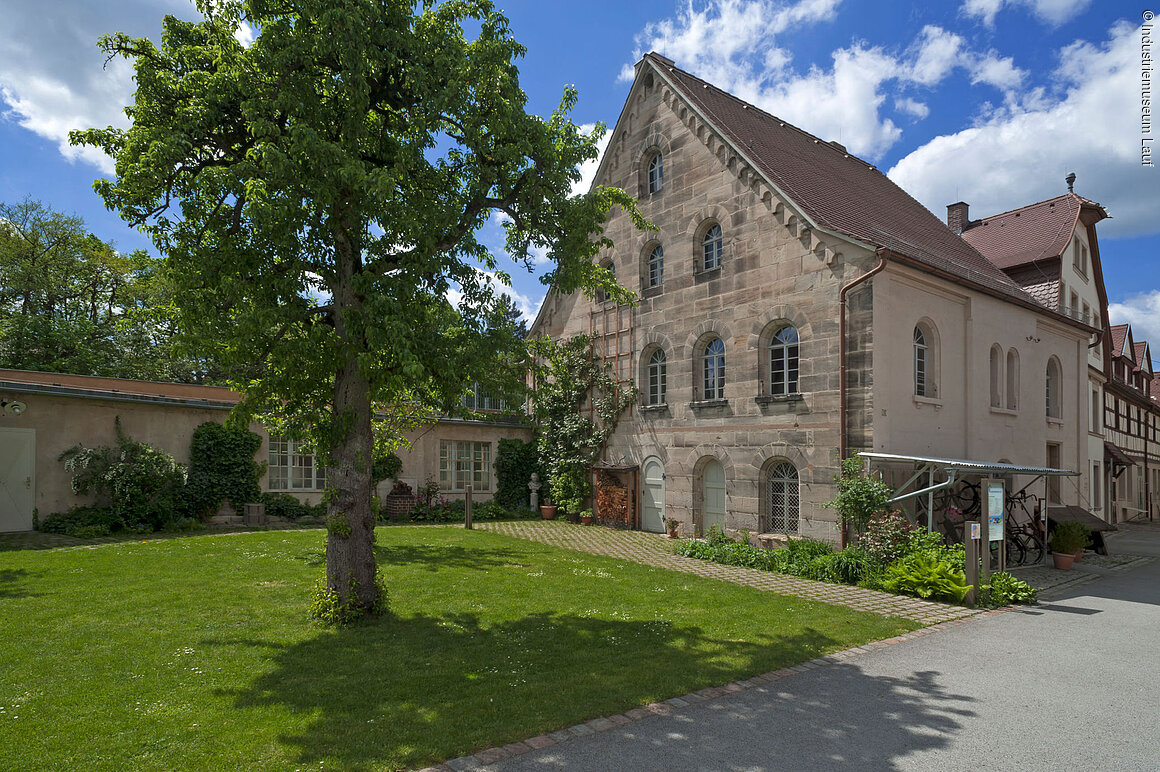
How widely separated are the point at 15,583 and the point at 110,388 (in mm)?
9336

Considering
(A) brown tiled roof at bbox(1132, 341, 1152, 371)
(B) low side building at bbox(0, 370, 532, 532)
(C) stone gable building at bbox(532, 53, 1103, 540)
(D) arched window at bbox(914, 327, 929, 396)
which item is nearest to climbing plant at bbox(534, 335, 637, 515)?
(C) stone gable building at bbox(532, 53, 1103, 540)

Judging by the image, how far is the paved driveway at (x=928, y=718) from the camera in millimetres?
4895

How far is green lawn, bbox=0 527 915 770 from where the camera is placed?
4930 mm

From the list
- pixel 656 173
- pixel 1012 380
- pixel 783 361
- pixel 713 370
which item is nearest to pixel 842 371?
pixel 783 361

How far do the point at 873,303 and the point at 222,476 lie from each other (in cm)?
1637

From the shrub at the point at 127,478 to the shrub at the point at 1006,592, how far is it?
17114 mm

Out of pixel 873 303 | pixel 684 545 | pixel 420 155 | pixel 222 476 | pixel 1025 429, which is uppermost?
pixel 420 155

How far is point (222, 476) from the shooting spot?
1797cm

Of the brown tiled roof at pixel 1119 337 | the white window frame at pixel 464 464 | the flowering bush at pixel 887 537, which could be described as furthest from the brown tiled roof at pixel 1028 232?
→ the white window frame at pixel 464 464

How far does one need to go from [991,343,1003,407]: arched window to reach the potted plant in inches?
139

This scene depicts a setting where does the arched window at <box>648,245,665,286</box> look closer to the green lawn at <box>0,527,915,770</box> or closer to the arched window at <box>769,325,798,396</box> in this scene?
the arched window at <box>769,325,798,396</box>

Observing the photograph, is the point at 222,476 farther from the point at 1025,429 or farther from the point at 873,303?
the point at 1025,429

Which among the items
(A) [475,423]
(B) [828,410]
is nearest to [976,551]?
(B) [828,410]

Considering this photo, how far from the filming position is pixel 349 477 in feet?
27.3
